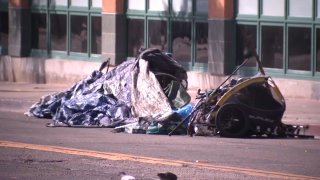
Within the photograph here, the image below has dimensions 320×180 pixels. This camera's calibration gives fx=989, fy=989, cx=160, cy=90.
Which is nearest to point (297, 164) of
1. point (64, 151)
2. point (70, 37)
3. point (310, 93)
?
point (64, 151)

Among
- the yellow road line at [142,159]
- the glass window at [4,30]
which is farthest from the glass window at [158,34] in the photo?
the yellow road line at [142,159]

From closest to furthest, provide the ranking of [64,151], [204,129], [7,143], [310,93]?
1. [64,151]
2. [7,143]
3. [204,129]
4. [310,93]

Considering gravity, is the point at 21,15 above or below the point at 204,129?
above

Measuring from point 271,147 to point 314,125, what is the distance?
255 cm

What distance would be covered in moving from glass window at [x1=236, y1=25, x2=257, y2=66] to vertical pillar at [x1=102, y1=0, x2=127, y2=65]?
11.7ft

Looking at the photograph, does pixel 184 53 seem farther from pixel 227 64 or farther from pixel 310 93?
pixel 310 93

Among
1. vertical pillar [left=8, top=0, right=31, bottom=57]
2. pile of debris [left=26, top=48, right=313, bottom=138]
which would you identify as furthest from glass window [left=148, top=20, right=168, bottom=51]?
pile of debris [left=26, top=48, right=313, bottom=138]

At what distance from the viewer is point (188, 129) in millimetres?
16578

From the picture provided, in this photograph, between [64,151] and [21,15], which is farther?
[21,15]

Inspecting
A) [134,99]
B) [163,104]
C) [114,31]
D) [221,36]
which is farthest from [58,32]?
[163,104]

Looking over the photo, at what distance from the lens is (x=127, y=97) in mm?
18516

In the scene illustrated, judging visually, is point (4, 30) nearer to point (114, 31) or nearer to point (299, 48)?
point (114, 31)

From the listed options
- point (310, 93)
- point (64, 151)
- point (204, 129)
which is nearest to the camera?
point (64, 151)

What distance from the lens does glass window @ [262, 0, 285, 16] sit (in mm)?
21609
